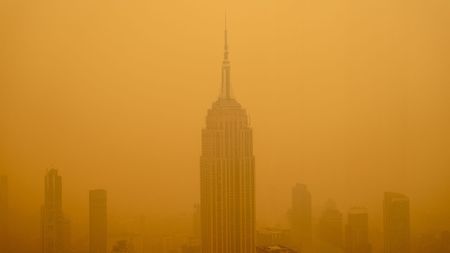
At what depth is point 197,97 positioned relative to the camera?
3211 mm

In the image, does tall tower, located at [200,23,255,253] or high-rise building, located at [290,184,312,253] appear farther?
high-rise building, located at [290,184,312,253]

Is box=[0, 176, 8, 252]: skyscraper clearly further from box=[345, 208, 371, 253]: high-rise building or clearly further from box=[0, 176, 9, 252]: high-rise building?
box=[345, 208, 371, 253]: high-rise building

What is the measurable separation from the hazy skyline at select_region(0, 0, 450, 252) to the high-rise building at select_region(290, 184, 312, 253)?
5 centimetres

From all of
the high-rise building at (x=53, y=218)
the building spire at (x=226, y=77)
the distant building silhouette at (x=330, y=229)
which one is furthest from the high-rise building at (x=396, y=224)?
the high-rise building at (x=53, y=218)

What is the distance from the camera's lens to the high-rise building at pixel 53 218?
316 cm

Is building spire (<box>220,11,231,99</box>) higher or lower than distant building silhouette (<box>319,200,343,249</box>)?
higher

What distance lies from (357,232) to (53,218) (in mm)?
1698

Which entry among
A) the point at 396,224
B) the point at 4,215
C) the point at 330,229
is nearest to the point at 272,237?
the point at 330,229

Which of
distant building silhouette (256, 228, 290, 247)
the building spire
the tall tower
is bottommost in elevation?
distant building silhouette (256, 228, 290, 247)

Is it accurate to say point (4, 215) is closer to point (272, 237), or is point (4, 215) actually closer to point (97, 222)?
point (97, 222)

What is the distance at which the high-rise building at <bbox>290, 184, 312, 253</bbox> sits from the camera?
10.6ft

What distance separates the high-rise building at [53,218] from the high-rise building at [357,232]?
1570 mm

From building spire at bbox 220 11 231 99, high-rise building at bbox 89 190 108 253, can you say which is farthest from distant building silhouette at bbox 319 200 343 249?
high-rise building at bbox 89 190 108 253

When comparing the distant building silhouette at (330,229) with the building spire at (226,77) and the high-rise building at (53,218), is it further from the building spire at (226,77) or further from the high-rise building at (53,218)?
the high-rise building at (53,218)
